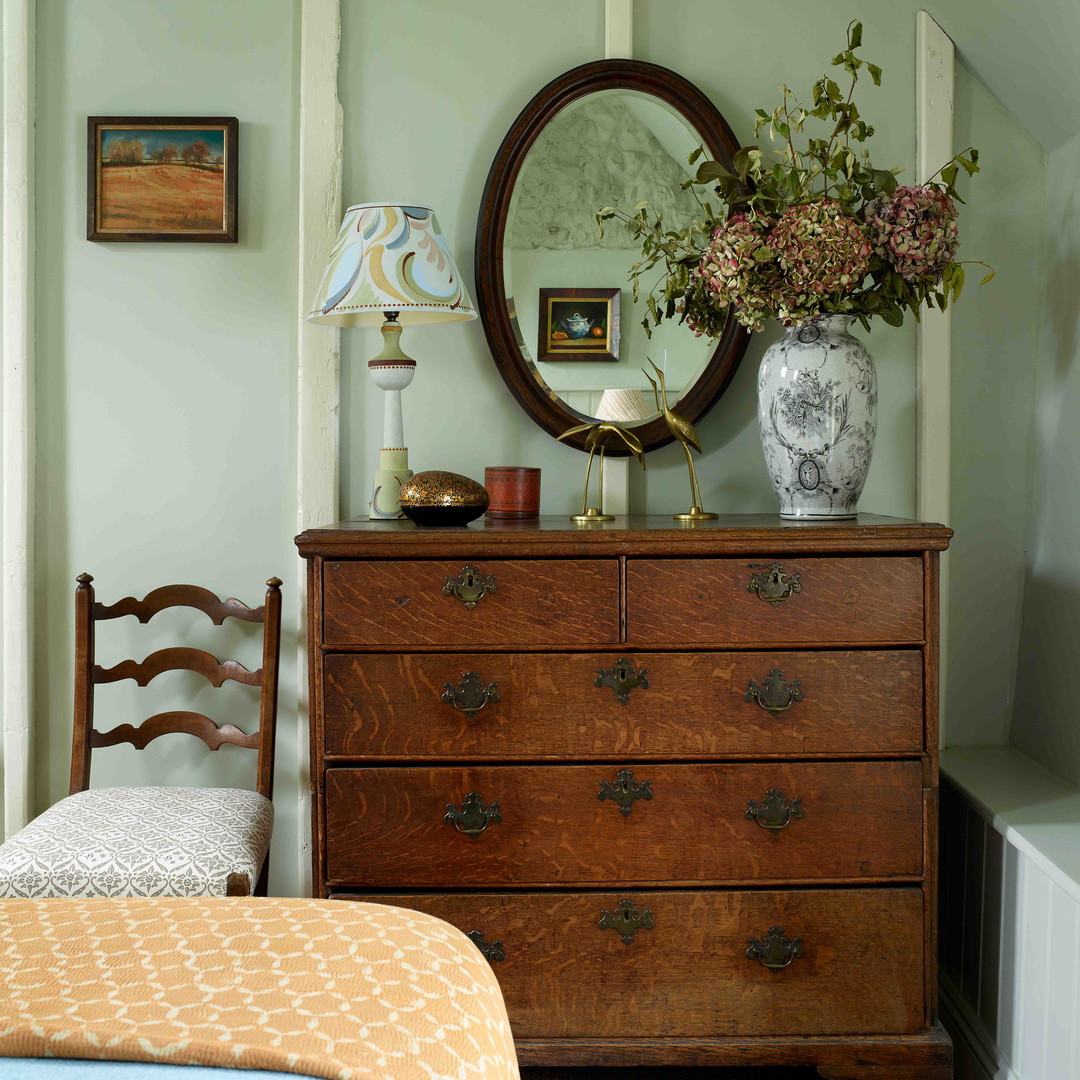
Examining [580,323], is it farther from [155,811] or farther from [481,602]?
[155,811]

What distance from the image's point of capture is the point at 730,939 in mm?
1896

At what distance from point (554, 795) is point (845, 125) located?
1614 mm

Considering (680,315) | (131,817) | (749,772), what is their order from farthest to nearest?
(680,315) < (131,817) < (749,772)

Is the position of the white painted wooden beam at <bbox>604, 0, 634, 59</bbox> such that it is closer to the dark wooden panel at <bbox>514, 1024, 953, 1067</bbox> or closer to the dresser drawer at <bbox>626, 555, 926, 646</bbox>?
the dresser drawer at <bbox>626, 555, 926, 646</bbox>

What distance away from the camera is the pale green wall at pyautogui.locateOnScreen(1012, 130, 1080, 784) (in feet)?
7.41

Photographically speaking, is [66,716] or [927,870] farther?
[66,716]

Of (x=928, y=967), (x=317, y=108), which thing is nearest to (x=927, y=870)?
(x=928, y=967)

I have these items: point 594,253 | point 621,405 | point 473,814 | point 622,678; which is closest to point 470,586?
point 622,678

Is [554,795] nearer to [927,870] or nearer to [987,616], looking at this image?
[927,870]

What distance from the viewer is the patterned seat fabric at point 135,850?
74.6 inches

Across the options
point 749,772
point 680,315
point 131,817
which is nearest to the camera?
point 749,772

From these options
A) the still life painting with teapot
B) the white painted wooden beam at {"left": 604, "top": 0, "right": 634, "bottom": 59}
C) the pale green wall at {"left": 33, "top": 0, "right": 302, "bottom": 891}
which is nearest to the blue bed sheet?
the pale green wall at {"left": 33, "top": 0, "right": 302, "bottom": 891}

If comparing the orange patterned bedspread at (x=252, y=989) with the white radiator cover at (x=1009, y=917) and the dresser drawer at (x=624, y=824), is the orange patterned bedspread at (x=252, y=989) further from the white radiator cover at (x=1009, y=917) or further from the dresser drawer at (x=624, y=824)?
the white radiator cover at (x=1009, y=917)

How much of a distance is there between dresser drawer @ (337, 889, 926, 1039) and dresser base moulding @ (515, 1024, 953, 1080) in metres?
0.02
